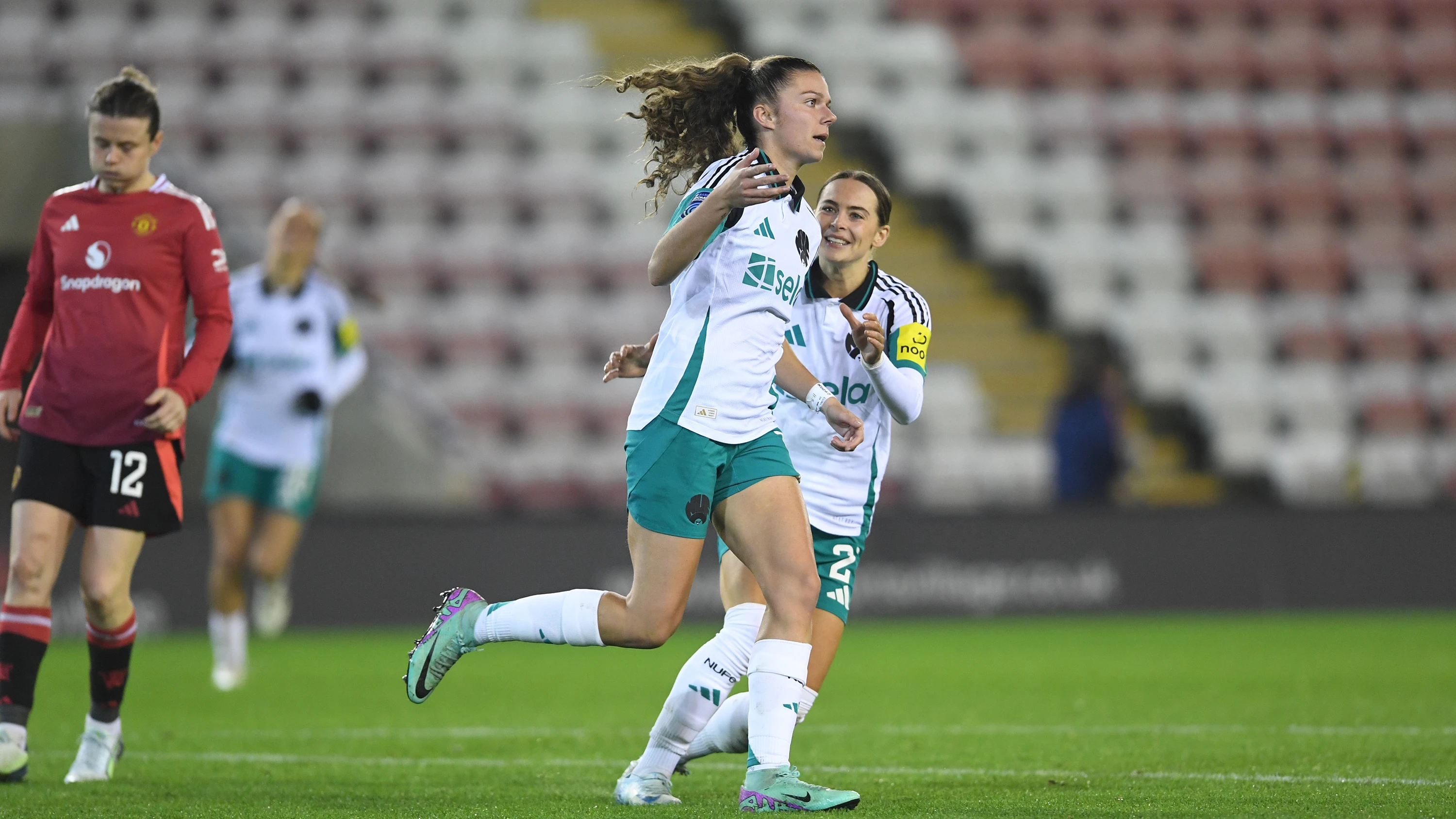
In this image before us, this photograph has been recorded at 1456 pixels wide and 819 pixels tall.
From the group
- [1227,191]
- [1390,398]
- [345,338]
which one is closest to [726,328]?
[345,338]

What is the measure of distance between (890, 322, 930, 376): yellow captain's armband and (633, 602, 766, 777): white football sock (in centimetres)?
91

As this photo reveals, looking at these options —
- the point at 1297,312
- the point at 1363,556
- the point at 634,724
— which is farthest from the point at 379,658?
the point at 1297,312

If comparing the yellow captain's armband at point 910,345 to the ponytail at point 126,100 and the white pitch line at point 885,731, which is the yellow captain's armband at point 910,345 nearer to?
the white pitch line at point 885,731

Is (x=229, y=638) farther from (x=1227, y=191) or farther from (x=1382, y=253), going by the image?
(x=1382, y=253)

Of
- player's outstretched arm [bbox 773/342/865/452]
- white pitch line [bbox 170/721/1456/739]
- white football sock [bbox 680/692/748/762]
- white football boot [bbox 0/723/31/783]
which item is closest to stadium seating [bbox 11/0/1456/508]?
white pitch line [bbox 170/721/1456/739]

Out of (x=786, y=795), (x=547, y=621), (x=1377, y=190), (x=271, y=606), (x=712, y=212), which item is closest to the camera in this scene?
(x=712, y=212)

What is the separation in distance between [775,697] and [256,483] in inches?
214

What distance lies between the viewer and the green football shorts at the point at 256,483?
9164 millimetres

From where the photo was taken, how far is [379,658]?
10336mm

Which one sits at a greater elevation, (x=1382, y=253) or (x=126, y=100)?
(x=1382, y=253)

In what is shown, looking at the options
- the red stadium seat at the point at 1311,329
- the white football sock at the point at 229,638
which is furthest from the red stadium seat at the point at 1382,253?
the white football sock at the point at 229,638

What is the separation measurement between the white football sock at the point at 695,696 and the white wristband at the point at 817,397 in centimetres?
64

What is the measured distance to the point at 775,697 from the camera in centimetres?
454

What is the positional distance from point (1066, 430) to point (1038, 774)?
808 centimetres
